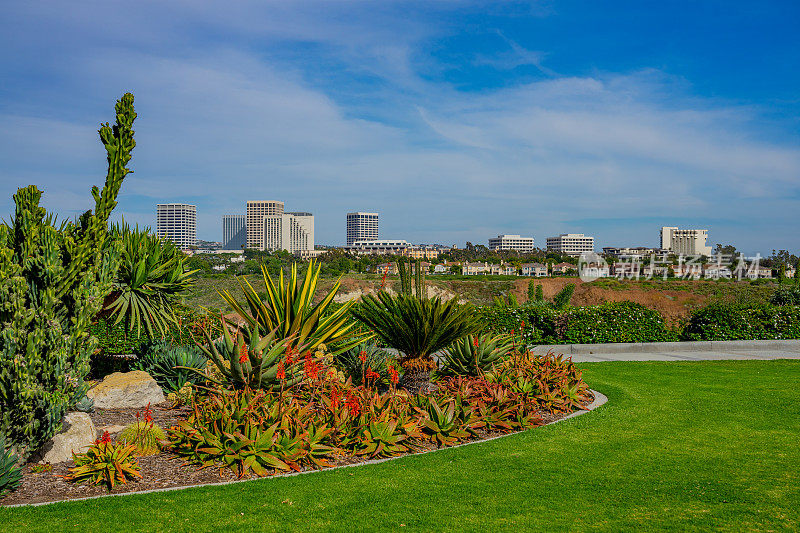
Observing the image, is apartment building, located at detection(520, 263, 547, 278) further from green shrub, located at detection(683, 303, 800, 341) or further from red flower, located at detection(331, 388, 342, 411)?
red flower, located at detection(331, 388, 342, 411)

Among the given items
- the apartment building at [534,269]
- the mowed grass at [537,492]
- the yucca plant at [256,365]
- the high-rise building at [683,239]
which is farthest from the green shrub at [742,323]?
the high-rise building at [683,239]

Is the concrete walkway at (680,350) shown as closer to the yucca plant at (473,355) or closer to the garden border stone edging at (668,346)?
the garden border stone edging at (668,346)

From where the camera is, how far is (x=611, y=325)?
14492 mm

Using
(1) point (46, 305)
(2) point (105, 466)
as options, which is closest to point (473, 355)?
(2) point (105, 466)

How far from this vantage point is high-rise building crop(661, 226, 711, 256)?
461ft

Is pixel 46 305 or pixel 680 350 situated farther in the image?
pixel 680 350

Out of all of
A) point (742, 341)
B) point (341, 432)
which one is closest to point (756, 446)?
point (341, 432)

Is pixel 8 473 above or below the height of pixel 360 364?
below

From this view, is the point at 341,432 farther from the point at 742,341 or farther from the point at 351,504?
the point at 742,341

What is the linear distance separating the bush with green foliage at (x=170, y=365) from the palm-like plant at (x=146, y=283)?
293 mm

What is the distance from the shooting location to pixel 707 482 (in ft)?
15.6

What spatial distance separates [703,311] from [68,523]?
1496cm

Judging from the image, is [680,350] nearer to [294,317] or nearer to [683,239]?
[294,317]

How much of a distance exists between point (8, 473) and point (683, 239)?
158929mm
